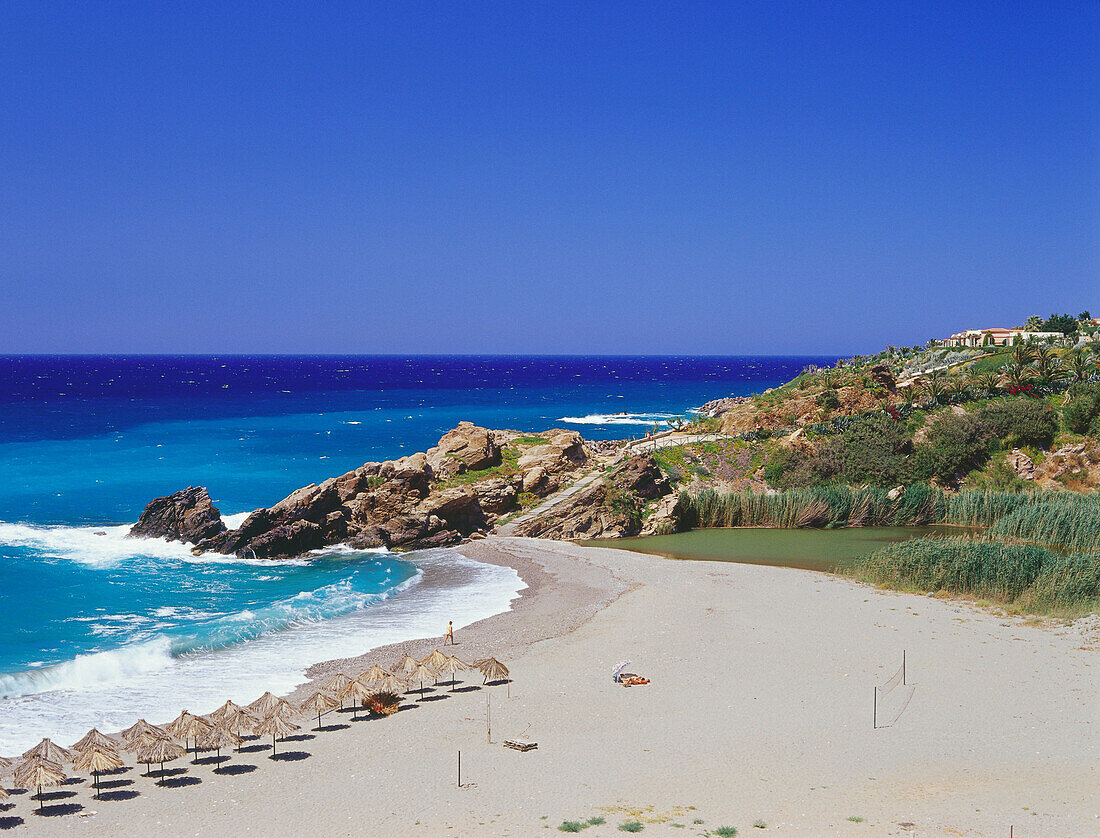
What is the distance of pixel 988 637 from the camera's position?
80.0 feet

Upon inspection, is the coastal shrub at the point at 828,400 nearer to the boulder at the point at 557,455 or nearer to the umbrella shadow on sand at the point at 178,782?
the boulder at the point at 557,455

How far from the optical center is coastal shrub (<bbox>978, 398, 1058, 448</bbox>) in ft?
163

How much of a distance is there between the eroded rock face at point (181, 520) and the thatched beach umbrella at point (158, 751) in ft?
88.9

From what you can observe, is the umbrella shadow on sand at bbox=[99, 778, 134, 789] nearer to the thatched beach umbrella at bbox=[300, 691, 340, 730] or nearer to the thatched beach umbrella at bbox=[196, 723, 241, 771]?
the thatched beach umbrella at bbox=[196, 723, 241, 771]

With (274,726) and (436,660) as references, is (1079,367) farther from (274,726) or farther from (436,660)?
(274,726)

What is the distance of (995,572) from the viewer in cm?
2866

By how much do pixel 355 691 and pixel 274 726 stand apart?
8.38 ft

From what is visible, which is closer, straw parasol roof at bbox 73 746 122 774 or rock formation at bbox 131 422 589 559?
straw parasol roof at bbox 73 746 122 774

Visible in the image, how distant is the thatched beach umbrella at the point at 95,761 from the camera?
52.0 ft

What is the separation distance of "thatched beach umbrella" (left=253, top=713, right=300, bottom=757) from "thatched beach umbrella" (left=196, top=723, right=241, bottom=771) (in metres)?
0.52

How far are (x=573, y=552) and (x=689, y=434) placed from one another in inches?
884

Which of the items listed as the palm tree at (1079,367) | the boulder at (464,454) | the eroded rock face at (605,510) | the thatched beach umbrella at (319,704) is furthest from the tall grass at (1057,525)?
the thatched beach umbrella at (319,704)

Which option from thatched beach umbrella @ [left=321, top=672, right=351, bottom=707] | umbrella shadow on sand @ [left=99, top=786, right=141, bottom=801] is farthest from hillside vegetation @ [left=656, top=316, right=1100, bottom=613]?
umbrella shadow on sand @ [left=99, top=786, right=141, bottom=801]

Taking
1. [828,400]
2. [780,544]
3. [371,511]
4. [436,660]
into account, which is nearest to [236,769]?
[436,660]
